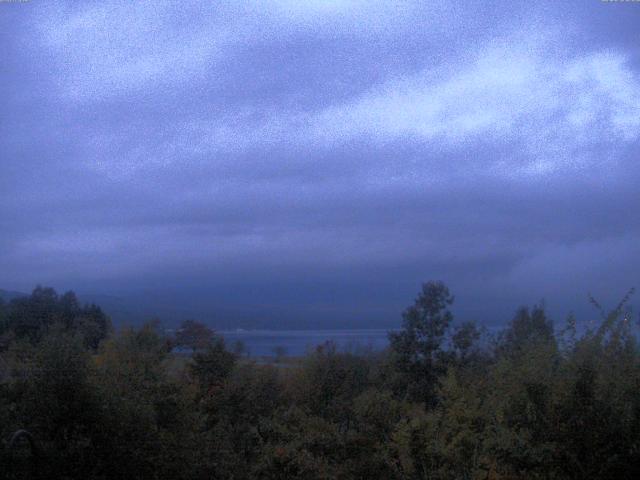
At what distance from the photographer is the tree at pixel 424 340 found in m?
21.9

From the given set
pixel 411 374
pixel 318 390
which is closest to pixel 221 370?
pixel 318 390

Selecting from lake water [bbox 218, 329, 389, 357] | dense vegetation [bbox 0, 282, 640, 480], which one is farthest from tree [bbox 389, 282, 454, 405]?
dense vegetation [bbox 0, 282, 640, 480]

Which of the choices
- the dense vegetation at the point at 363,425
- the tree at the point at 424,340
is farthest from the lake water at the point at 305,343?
the dense vegetation at the point at 363,425

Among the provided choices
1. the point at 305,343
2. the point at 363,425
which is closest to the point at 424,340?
the point at 305,343

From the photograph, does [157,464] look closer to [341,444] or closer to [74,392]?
[74,392]

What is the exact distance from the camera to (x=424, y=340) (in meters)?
22.1

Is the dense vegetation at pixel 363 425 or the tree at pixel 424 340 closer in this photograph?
the dense vegetation at pixel 363 425

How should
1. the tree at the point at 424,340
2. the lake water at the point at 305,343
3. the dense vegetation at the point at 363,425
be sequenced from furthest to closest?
the lake water at the point at 305,343, the tree at the point at 424,340, the dense vegetation at the point at 363,425

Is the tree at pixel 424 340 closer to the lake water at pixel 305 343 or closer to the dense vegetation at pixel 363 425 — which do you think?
the lake water at pixel 305 343

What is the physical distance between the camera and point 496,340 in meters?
17.1

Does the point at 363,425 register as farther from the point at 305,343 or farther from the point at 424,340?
the point at 305,343

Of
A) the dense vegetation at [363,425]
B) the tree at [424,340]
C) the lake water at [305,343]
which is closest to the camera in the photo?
the dense vegetation at [363,425]

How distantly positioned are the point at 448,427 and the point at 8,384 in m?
6.62

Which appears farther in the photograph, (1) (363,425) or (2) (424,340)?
(2) (424,340)
